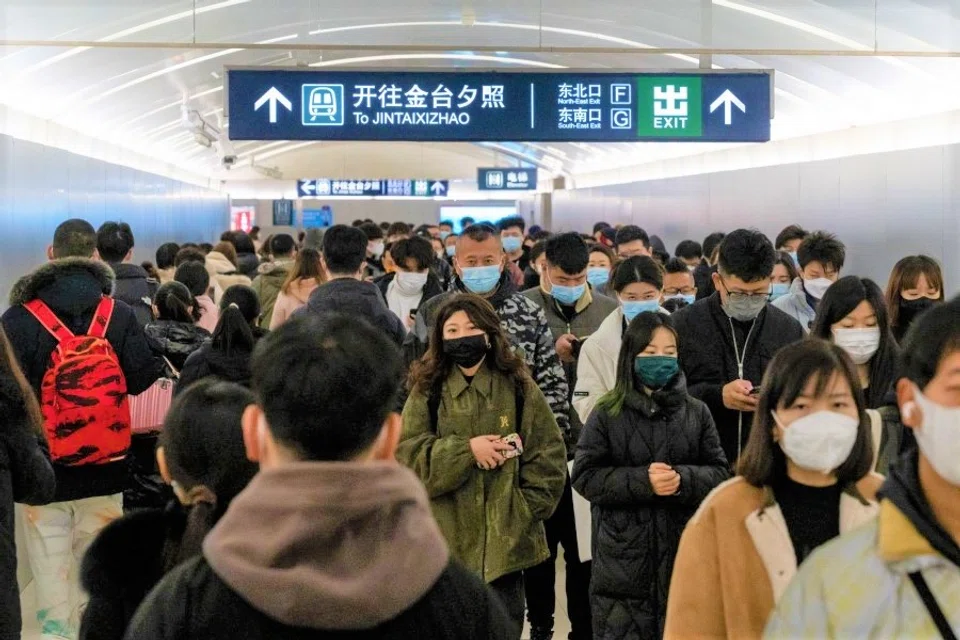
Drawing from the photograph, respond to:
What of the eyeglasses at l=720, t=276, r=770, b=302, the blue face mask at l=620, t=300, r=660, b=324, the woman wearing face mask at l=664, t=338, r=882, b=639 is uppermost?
the eyeglasses at l=720, t=276, r=770, b=302

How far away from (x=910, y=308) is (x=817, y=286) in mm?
1356

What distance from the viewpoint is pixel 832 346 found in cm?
290

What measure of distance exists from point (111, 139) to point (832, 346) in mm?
17903

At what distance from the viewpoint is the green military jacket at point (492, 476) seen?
4703 mm

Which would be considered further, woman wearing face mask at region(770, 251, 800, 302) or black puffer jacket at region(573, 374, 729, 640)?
woman wearing face mask at region(770, 251, 800, 302)

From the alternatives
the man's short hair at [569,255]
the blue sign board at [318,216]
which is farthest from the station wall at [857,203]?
the blue sign board at [318,216]

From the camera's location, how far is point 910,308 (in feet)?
18.9

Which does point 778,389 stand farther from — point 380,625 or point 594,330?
point 594,330

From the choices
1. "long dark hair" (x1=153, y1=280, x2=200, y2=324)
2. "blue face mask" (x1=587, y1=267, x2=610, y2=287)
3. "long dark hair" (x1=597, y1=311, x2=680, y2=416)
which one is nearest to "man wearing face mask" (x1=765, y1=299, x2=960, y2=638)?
"long dark hair" (x1=597, y1=311, x2=680, y2=416)

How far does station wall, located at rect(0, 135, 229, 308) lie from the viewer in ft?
37.9

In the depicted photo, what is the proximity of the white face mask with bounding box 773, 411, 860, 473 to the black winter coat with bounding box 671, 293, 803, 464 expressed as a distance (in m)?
2.41

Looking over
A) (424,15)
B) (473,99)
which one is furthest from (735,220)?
(473,99)

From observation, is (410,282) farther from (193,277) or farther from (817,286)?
(817,286)

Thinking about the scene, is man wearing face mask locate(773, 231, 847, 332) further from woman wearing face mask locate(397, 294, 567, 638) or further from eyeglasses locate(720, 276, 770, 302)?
woman wearing face mask locate(397, 294, 567, 638)
